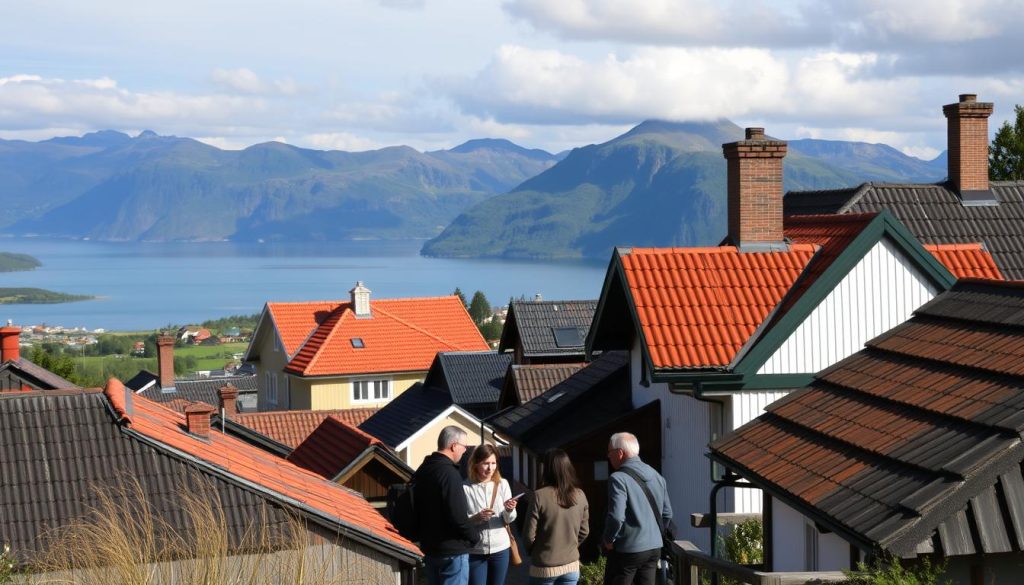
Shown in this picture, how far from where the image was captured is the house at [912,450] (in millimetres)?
7727

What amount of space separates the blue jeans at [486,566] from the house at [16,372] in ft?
38.8

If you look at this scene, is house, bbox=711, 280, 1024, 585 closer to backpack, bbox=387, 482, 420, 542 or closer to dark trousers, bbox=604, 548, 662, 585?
dark trousers, bbox=604, 548, 662, 585

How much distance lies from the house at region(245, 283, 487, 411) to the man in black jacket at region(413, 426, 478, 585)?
137ft

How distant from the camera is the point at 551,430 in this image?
2261 centimetres

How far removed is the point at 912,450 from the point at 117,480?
8.04 m

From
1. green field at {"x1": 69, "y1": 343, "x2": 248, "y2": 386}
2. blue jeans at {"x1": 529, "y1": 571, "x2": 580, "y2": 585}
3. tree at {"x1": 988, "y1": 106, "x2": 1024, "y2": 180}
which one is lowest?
green field at {"x1": 69, "y1": 343, "x2": 248, "y2": 386}

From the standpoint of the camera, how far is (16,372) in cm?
2081

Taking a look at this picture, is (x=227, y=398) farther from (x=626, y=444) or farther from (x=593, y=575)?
(x=626, y=444)

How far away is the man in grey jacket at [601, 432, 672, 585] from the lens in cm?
898

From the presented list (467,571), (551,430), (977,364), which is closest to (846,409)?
(977,364)

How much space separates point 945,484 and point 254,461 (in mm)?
10229

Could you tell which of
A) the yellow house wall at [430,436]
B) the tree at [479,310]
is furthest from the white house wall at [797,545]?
the tree at [479,310]

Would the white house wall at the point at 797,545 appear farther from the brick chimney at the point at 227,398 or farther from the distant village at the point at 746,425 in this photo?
the brick chimney at the point at 227,398

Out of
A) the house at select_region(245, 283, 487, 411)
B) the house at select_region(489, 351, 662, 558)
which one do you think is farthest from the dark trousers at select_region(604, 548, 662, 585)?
the house at select_region(245, 283, 487, 411)
